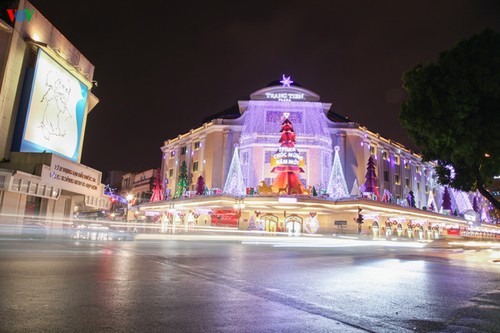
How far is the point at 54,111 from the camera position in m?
23.0

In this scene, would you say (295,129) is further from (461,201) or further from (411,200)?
(461,201)

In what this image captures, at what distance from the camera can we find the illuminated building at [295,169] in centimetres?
4462

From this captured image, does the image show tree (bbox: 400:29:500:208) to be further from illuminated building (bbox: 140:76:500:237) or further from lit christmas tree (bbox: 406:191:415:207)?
lit christmas tree (bbox: 406:191:415:207)

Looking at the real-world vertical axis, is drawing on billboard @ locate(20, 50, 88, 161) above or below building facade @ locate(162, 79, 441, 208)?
below

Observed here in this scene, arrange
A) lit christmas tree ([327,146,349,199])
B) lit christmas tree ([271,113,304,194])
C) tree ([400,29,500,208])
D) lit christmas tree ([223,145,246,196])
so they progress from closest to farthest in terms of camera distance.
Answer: tree ([400,29,500,208])
lit christmas tree ([271,113,304,194])
lit christmas tree ([327,146,349,199])
lit christmas tree ([223,145,246,196])

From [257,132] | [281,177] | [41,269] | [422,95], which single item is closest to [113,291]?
[41,269]

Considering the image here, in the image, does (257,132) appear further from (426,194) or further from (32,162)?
(426,194)

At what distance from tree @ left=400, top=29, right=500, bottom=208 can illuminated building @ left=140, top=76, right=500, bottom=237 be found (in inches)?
1033

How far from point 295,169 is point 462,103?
30.6 metres

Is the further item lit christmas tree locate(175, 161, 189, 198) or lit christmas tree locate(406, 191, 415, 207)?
lit christmas tree locate(406, 191, 415, 207)

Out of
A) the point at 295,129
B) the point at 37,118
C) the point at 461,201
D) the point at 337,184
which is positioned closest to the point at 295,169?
the point at 337,184

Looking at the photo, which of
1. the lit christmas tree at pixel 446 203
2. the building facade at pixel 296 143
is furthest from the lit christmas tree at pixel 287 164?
the lit christmas tree at pixel 446 203

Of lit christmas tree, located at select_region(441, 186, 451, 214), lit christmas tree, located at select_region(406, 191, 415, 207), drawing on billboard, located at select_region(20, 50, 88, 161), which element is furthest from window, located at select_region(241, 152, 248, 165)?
lit christmas tree, located at select_region(441, 186, 451, 214)

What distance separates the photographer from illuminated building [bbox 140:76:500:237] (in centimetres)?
4462
